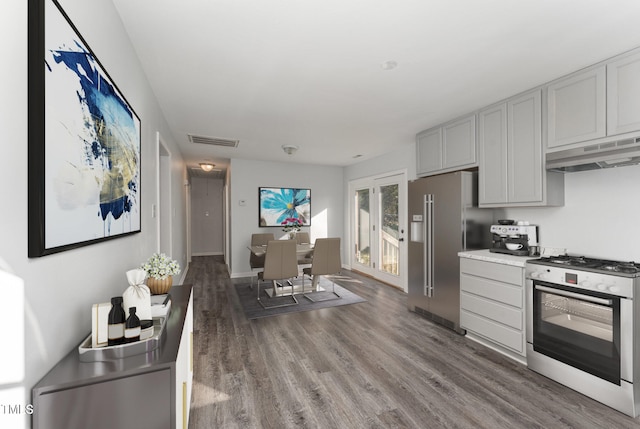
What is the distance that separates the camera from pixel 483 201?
3.13 metres

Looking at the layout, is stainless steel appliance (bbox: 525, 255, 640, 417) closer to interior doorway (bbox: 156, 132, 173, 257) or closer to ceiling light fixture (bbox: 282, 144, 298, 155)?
ceiling light fixture (bbox: 282, 144, 298, 155)

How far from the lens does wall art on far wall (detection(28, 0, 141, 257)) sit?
2.88ft

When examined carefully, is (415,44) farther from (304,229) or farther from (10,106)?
(304,229)

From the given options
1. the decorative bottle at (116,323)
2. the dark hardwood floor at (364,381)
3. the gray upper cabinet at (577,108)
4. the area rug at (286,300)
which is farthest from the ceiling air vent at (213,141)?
the gray upper cabinet at (577,108)

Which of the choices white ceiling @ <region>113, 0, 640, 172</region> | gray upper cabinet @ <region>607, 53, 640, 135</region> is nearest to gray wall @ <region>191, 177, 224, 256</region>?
white ceiling @ <region>113, 0, 640, 172</region>

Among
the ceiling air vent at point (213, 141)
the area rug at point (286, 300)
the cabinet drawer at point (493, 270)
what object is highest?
the ceiling air vent at point (213, 141)

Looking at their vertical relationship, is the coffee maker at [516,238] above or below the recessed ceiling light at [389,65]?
below

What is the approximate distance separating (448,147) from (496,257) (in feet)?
4.81

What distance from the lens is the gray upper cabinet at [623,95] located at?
2.04 metres

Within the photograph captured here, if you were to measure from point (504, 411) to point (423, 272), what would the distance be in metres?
1.81

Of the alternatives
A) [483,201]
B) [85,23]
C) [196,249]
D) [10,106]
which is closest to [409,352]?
[483,201]

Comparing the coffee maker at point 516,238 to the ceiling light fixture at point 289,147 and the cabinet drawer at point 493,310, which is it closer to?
the cabinet drawer at point 493,310

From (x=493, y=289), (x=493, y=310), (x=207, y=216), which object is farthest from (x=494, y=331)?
(x=207, y=216)

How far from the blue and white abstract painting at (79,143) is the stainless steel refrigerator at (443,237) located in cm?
310
